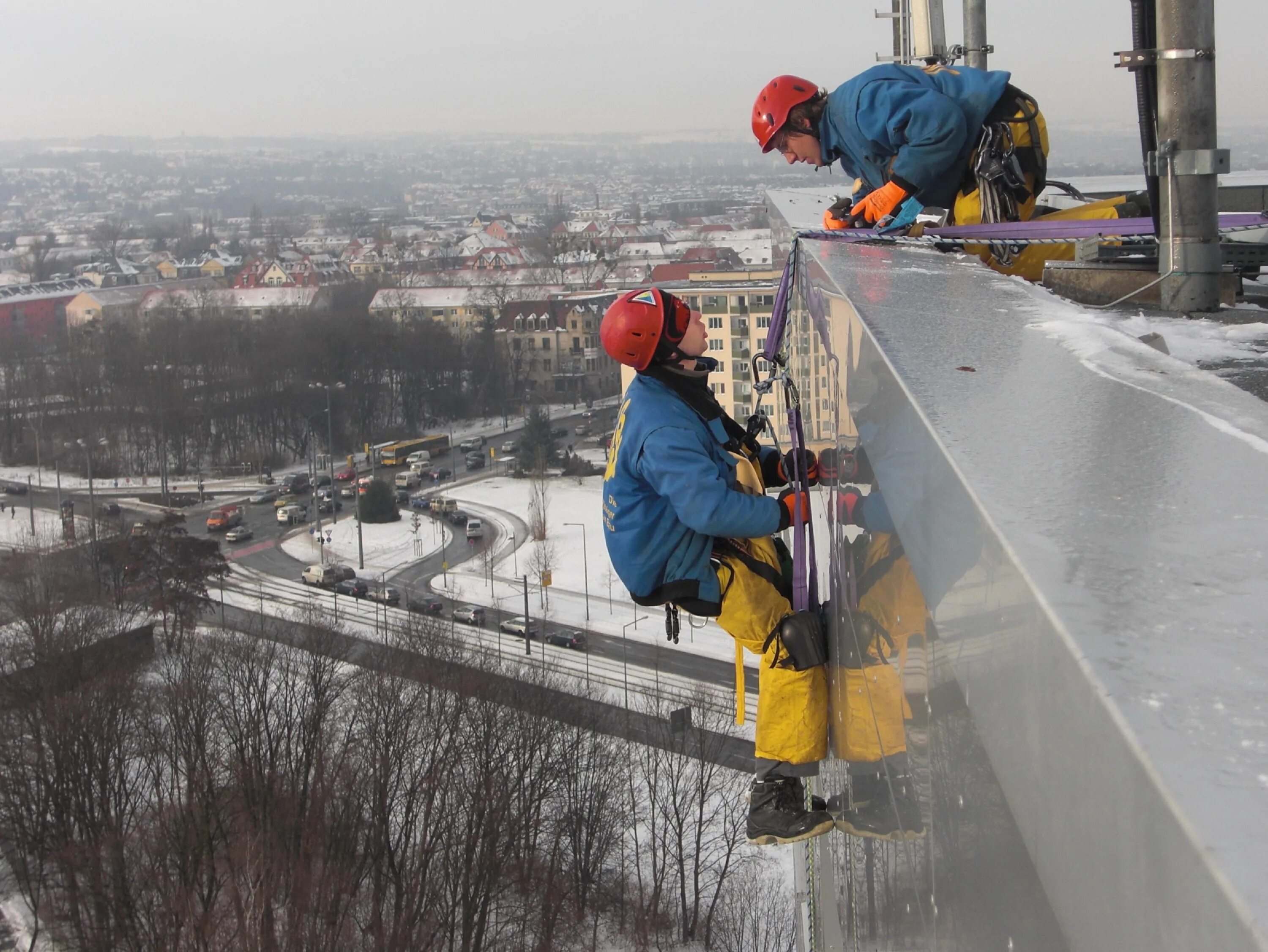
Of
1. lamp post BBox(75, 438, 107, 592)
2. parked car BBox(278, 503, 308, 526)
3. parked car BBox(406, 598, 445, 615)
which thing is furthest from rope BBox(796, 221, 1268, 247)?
parked car BBox(278, 503, 308, 526)

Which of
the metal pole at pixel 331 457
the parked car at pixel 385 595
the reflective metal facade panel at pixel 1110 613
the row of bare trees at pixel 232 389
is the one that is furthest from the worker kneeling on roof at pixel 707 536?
the row of bare trees at pixel 232 389

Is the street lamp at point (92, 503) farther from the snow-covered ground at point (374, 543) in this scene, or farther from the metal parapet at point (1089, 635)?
the metal parapet at point (1089, 635)

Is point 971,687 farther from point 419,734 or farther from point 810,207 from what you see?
point 419,734

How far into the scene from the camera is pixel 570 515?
34250 millimetres

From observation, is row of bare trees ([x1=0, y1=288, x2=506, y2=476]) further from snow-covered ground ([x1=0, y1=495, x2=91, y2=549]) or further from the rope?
the rope

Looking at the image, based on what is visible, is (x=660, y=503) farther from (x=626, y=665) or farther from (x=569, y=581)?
(x=569, y=581)

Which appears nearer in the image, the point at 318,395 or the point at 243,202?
the point at 318,395

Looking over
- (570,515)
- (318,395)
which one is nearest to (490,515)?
(570,515)

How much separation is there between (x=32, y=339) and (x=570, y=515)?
129 feet

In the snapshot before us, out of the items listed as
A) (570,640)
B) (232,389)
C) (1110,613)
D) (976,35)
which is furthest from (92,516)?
(1110,613)

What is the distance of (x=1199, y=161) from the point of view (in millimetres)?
2139

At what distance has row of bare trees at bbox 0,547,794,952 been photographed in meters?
16.6

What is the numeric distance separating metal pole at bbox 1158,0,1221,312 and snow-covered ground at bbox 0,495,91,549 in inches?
1213

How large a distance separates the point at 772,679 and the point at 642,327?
0.76 m
